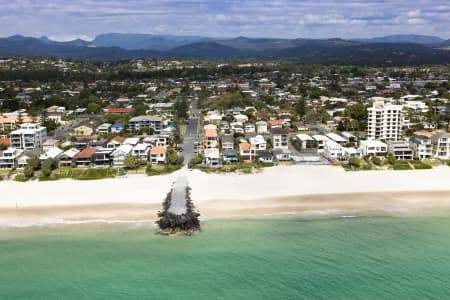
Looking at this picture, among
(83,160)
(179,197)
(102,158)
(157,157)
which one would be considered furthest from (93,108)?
(179,197)

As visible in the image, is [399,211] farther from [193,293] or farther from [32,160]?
[32,160]

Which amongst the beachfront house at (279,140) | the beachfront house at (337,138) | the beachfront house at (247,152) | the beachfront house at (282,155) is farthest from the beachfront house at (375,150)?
the beachfront house at (247,152)

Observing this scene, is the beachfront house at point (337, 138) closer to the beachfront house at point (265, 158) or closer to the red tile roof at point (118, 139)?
the beachfront house at point (265, 158)

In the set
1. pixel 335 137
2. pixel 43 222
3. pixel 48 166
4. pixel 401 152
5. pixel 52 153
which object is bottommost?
pixel 43 222

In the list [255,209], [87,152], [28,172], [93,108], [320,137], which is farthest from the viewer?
[93,108]

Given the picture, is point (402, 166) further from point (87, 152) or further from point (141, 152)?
point (87, 152)
